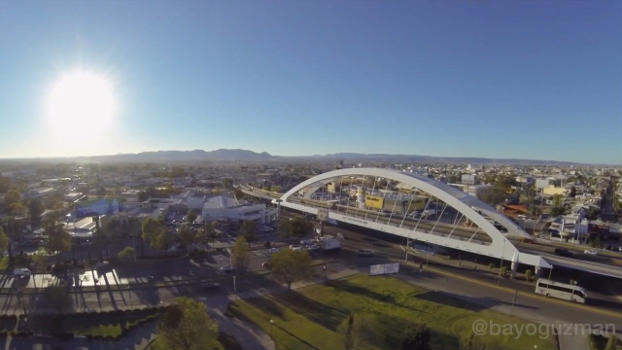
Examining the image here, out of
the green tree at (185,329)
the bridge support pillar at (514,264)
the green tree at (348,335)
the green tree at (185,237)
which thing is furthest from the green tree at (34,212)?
the bridge support pillar at (514,264)

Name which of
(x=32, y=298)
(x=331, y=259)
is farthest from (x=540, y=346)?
(x=32, y=298)

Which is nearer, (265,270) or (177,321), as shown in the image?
(177,321)

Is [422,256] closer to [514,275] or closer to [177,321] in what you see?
[514,275]

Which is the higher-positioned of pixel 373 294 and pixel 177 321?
pixel 177 321

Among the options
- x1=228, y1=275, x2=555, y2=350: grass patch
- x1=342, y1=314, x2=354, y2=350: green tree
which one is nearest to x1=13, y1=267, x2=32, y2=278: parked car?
x1=228, y1=275, x2=555, y2=350: grass patch

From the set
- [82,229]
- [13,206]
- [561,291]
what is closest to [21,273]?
[82,229]

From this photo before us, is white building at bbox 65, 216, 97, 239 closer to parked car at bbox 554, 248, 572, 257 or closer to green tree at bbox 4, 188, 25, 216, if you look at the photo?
green tree at bbox 4, 188, 25, 216
